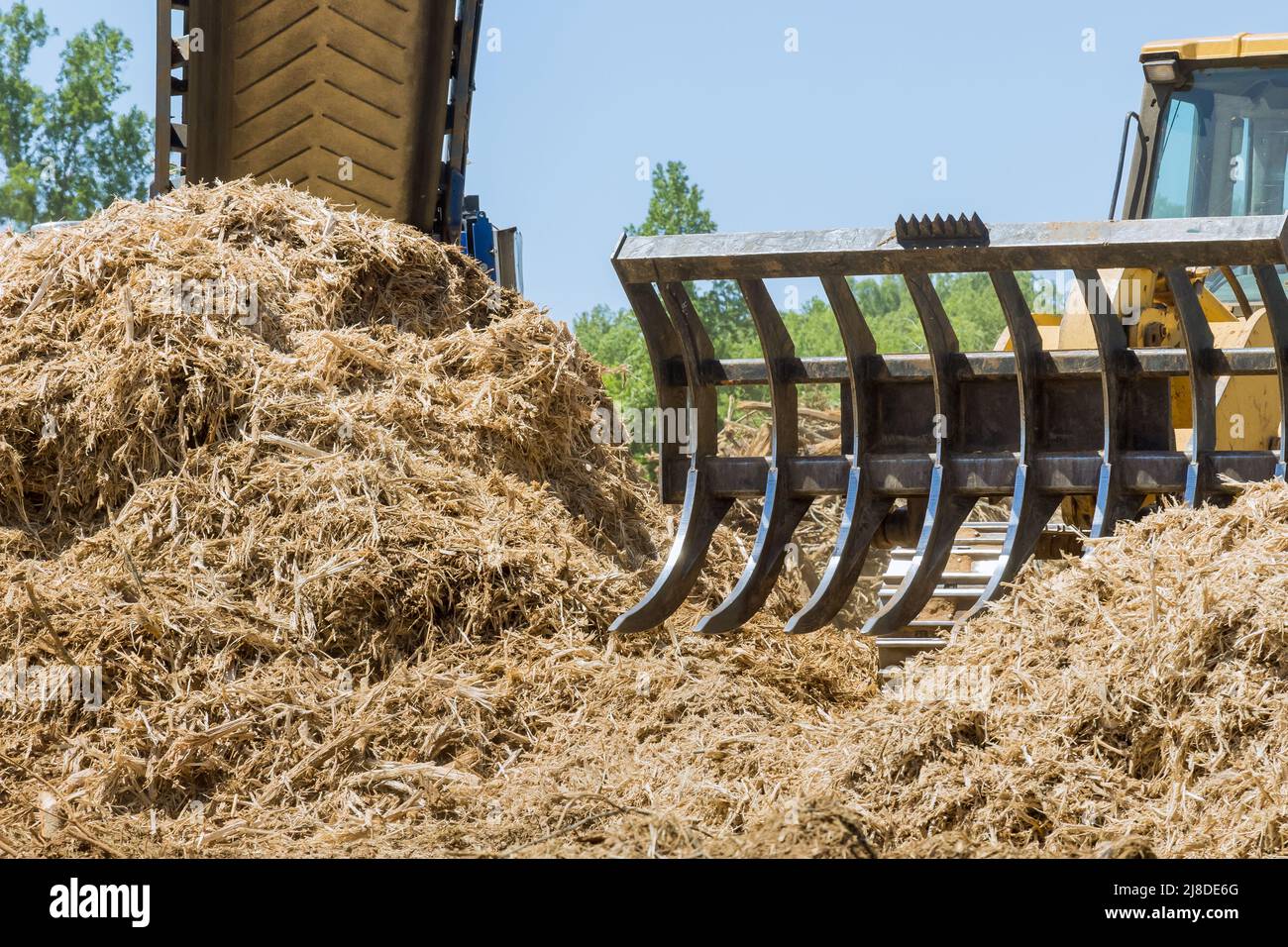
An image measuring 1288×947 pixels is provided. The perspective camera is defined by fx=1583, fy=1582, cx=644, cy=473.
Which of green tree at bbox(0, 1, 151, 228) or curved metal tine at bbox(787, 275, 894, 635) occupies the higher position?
green tree at bbox(0, 1, 151, 228)

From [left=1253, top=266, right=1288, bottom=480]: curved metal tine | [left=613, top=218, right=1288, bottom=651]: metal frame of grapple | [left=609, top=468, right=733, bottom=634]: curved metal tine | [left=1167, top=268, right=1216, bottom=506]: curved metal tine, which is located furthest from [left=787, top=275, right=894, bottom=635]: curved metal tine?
[left=1253, top=266, right=1288, bottom=480]: curved metal tine

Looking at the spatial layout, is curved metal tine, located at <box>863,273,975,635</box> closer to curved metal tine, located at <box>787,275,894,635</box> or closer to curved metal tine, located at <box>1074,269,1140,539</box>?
curved metal tine, located at <box>787,275,894,635</box>

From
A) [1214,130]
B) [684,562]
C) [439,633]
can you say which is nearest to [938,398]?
[684,562]

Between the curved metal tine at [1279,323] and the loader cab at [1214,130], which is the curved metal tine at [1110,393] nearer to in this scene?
the curved metal tine at [1279,323]

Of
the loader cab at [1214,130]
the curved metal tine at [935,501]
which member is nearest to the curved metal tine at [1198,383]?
the curved metal tine at [935,501]

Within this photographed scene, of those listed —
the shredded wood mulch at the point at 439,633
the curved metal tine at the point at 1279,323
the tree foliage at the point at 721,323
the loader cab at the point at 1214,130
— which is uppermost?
the tree foliage at the point at 721,323

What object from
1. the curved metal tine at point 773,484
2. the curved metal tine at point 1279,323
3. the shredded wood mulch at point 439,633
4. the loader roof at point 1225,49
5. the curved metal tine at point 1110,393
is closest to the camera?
the shredded wood mulch at point 439,633

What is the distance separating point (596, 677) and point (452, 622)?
20.8 inches

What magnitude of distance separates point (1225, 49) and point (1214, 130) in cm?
34

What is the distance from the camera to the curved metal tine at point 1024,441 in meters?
5.06

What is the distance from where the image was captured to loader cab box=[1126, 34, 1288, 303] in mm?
6703

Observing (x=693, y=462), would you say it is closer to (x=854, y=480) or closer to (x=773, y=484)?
(x=773, y=484)

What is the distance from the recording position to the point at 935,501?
17.1ft
